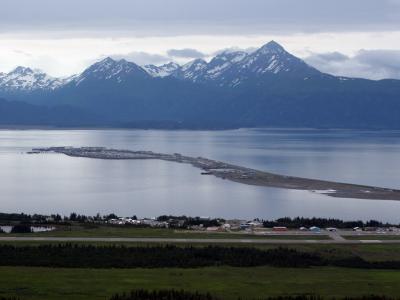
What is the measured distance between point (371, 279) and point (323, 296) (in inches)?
142

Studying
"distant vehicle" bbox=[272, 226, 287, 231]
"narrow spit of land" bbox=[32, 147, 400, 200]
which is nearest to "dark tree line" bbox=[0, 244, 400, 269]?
"distant vehicle" bbox=[272, 226, 287, 231]

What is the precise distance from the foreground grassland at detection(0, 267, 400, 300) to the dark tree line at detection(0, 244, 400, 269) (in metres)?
0.74

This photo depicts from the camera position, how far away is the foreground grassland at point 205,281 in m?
22.7

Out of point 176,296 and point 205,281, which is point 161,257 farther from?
Result: point 176,296

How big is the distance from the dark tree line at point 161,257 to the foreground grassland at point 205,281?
736mm

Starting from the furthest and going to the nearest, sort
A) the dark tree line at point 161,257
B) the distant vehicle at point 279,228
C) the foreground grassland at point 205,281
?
1. the distant vehicle at point 279,228
2. the dark tree line at point 161,257
3. the foreground grassland at point 205,281

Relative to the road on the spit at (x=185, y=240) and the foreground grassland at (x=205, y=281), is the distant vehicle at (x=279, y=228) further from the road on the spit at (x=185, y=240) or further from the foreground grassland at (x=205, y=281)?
the foreground grassland at (x=205, y=281)

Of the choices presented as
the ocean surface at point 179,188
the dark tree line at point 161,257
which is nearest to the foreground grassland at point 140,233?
the dark tree line at point 161,257

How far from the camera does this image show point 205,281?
80.8ft

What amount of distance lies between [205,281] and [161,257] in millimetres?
3906

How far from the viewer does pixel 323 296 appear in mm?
22391

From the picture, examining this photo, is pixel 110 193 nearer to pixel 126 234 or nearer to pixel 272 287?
pixel 126 234

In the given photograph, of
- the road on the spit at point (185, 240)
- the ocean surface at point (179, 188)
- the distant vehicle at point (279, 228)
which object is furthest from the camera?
the ocean surface at point (179, 188)

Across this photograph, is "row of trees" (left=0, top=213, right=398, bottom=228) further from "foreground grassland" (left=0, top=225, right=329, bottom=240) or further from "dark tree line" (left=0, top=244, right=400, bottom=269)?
"dark tree line" (left=0, top=244, right=400, bottom=269)
